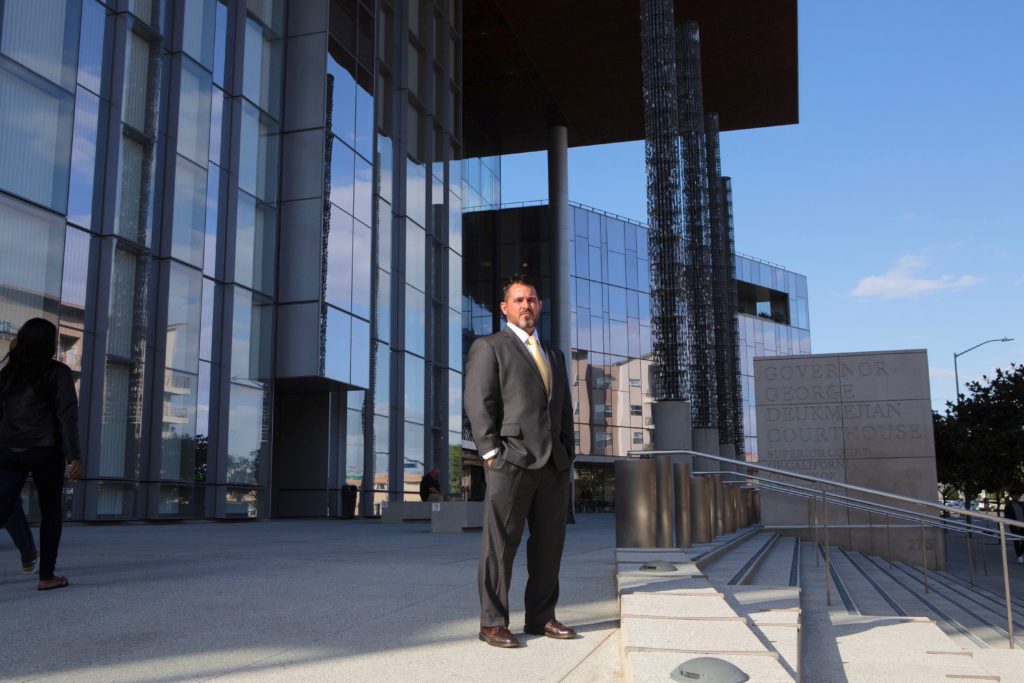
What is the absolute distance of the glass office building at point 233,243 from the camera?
1755cm

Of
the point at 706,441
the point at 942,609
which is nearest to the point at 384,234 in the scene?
the point at 706,441

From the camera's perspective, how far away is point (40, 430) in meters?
6.50

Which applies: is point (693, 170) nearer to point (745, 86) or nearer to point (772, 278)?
point (745, 86)

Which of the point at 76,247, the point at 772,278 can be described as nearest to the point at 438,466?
the point at 76,247

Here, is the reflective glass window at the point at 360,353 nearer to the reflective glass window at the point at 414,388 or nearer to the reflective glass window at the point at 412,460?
the reflective glass window at the point at 414,388

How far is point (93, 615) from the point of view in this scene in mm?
5414

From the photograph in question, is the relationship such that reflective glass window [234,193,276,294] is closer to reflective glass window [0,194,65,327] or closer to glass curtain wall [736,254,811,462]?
reflective glass window [0,194,65,327]

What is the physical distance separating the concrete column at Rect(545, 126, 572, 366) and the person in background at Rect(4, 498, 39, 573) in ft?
125

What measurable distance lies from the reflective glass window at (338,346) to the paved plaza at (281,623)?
52.0 ft

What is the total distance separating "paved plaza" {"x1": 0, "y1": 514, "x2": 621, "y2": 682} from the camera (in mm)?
4047

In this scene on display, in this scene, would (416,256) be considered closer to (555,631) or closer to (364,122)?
(364,122)

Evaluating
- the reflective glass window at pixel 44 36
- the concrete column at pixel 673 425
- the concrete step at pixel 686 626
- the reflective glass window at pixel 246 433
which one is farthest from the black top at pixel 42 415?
the concrete column at pixel 673 425

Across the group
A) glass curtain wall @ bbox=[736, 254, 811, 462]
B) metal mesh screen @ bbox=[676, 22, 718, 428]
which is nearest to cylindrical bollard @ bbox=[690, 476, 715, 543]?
metal mesh screen @ bbox=[676, 22, 718, 428]

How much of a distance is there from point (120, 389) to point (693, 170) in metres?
24.2
